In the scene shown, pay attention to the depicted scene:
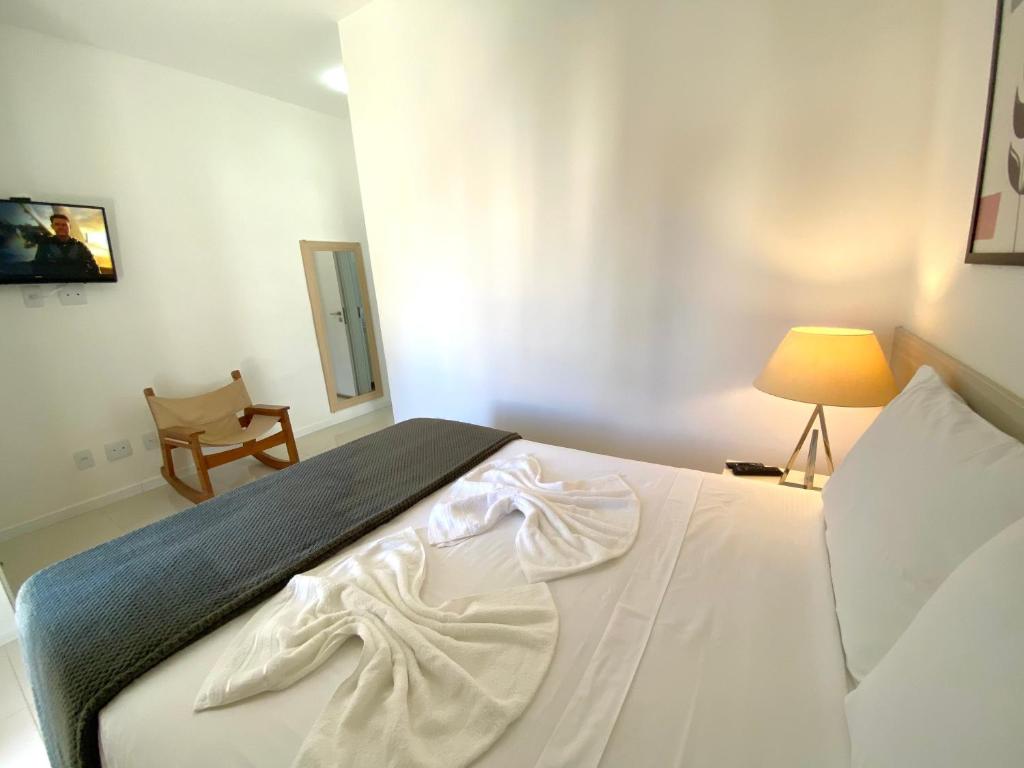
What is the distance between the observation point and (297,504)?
4.59ft

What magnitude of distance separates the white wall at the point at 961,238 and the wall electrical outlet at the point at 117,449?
13.5 feet

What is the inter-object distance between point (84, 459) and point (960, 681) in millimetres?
3880

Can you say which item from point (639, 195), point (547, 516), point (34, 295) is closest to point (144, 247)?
point (34, 295)

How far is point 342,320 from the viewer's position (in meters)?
4.35

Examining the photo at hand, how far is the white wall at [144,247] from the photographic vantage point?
8.02ft

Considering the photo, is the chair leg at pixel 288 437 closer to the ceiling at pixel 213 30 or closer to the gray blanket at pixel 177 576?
the gray blanket at pixel 177 576

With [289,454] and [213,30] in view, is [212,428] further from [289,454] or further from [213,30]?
[213,30]

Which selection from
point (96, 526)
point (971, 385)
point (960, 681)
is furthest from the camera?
point (96, 526)

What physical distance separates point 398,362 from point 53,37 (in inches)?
103

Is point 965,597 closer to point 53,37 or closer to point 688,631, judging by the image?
point 688,631

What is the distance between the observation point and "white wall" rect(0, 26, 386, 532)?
244cm

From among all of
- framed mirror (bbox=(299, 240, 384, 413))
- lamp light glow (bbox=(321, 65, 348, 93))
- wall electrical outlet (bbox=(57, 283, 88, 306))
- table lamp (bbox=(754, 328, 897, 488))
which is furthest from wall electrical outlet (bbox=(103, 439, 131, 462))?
table lamp (bbox=(754, 328, 897, 488))

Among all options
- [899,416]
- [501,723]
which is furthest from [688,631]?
[899,416]

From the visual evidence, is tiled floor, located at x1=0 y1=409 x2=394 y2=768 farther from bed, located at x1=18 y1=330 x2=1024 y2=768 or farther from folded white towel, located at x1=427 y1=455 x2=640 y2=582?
folded white towel, located at x1=427 y1=455 x2=640 y2=582
